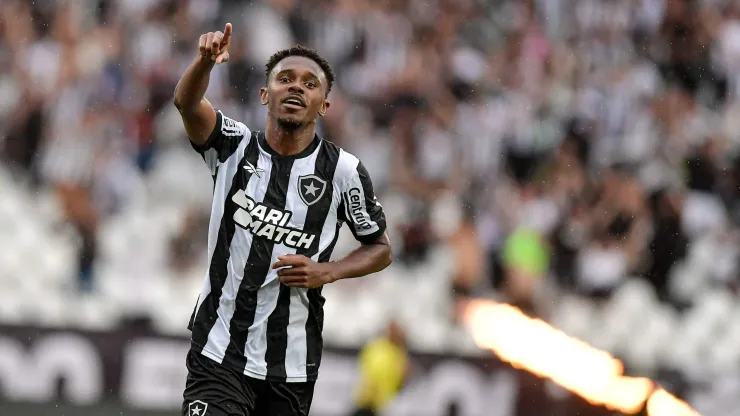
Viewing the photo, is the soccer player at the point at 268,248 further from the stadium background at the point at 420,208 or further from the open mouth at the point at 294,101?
the stadium background at the point at 420,208

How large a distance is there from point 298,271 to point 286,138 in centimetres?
67

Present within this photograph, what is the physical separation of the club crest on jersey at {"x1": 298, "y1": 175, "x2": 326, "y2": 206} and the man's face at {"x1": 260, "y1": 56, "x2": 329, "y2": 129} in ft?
0.81

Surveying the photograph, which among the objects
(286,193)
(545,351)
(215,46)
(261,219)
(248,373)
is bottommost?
(248,373)

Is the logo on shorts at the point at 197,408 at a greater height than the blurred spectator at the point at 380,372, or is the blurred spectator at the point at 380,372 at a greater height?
the blurred spectator at the point at 380,372

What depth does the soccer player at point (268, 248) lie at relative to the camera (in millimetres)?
5438

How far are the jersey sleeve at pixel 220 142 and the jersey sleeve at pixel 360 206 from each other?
553mm

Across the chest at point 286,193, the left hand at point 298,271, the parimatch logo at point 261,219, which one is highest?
the chest at point 286,193

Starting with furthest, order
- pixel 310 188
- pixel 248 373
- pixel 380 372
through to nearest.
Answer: pixel 380 372
pixel 310 188
pixel 248 373

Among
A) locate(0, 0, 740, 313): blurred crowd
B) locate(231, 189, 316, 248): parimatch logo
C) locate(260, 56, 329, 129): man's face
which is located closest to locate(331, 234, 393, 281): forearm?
locate(231, 189, 316, 248): parimatch logo

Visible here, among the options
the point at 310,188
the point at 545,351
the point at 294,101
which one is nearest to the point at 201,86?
the point at 294,101

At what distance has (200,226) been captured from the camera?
11734mm

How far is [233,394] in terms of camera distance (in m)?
5.34

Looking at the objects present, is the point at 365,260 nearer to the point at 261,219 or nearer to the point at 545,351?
the point at 261,219

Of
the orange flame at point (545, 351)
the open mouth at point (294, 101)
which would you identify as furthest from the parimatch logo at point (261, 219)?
the orange flame at point (545, 351)
